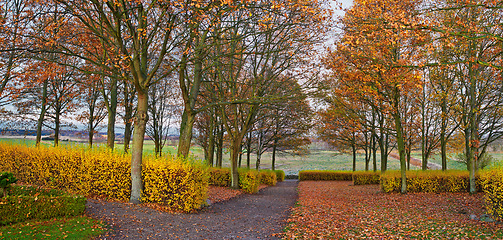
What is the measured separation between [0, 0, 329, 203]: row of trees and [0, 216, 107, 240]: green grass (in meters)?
2.63

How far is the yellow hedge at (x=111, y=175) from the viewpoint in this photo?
8117mm

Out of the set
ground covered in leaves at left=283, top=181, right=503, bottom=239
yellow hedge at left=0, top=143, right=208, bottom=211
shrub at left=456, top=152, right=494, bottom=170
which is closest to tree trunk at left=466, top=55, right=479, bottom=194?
ground covered in leaves at left=283, top=181, right=503, bottom=239

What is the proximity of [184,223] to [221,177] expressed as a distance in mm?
9285

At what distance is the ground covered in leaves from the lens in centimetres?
664

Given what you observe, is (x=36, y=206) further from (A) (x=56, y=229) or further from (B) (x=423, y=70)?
(B) (x=423, y=70)

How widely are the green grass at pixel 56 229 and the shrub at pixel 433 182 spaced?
13.0m

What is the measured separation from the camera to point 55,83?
16625 mm

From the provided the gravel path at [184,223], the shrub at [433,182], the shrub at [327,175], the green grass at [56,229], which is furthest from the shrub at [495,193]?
the shrub at [327,175]

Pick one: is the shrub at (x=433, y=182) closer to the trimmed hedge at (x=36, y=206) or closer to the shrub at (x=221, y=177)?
the shrub at (x=221, y=177)

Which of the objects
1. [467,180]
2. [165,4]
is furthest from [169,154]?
[467,180]

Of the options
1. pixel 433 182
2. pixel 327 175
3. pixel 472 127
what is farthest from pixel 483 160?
pixel 327 175

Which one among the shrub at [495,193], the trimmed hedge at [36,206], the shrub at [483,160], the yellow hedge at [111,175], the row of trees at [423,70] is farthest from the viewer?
the shrub at [483,160]

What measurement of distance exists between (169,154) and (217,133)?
12852 mm

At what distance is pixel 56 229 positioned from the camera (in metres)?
5.17
